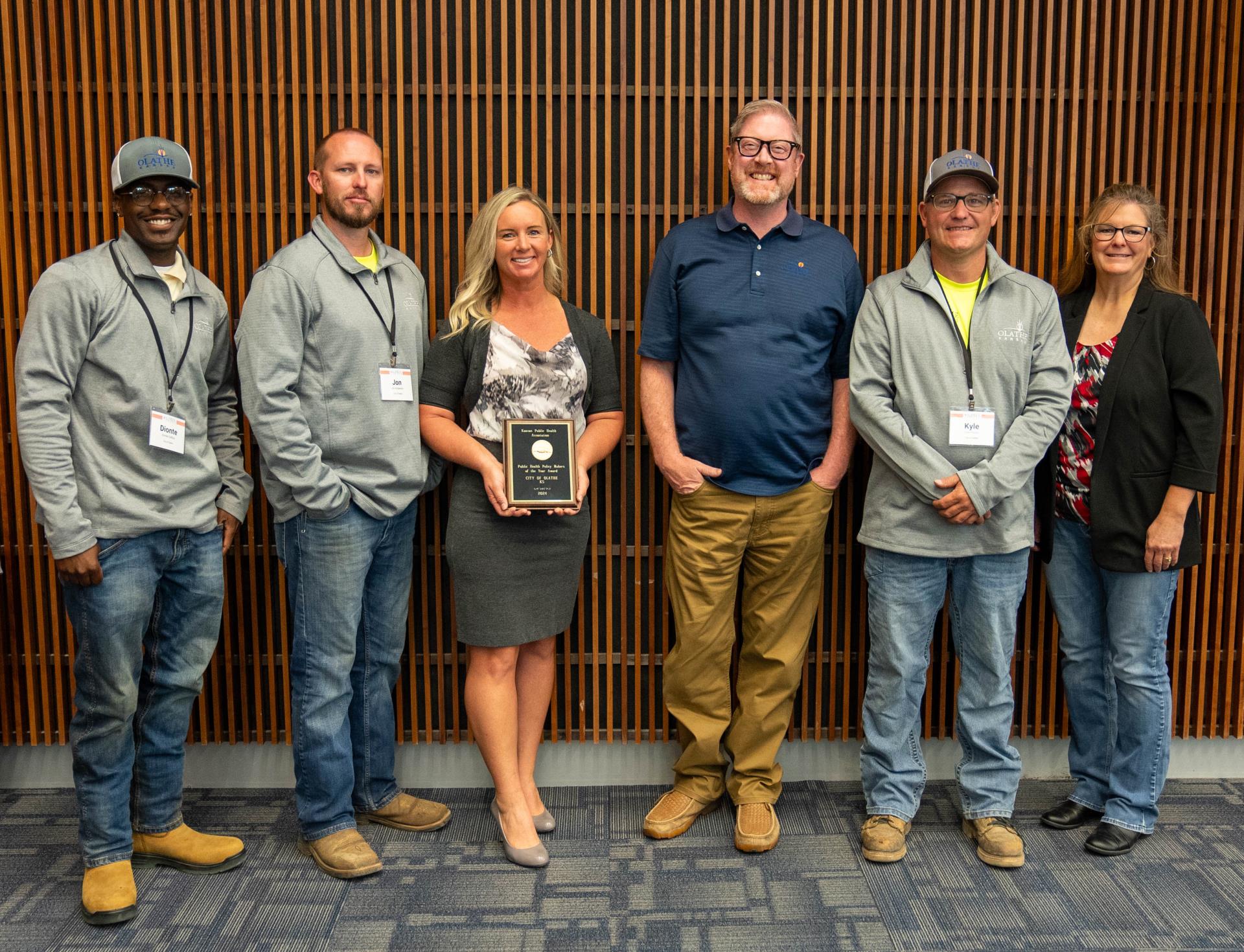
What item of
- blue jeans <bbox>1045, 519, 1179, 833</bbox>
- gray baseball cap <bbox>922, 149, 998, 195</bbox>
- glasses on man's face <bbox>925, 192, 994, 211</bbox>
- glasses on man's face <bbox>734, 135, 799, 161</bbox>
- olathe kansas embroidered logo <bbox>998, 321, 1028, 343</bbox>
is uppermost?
glasses on man's face <bbox>734, 135, 799, 161</bbox>

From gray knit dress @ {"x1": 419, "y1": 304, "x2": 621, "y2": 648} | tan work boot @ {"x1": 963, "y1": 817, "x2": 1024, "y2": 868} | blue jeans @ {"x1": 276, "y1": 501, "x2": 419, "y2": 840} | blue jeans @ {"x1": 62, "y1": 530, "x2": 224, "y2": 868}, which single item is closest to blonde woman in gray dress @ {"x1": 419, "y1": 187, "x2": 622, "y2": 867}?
gray knit dress @ {"x1": 419, "y1": 304, "x2": 621, "y2": 648}

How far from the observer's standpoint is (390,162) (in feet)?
12.4

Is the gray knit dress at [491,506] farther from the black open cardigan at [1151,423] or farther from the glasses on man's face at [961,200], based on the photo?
the black open cardigan at [1151,423]

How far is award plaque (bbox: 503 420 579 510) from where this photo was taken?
324 centimetres

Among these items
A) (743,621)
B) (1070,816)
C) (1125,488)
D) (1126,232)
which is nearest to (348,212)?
(743,621)

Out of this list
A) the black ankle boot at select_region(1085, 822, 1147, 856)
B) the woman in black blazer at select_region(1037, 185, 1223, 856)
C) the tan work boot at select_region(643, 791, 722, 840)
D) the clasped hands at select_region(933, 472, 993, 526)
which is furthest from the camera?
the tan work boot at select_region(643, 791, 722, 840)

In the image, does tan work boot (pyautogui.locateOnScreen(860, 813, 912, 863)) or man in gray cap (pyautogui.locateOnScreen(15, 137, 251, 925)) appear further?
tan work boot (pyautogui.locateOnScreen(860, 813, 912, 863))

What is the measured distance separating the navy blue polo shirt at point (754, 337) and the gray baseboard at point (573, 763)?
126 centimetres

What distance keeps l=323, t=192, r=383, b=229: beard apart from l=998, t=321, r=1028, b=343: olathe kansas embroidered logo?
203 cm

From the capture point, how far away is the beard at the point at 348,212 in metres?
3.22

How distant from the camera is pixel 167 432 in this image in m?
3.04

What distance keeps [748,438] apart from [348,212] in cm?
146

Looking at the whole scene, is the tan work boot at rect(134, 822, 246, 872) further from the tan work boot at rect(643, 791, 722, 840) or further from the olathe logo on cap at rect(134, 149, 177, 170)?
the olathe logo on cap at rect(134, 149, 177, 170)

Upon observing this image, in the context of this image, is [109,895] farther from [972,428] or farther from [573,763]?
[972,428]
